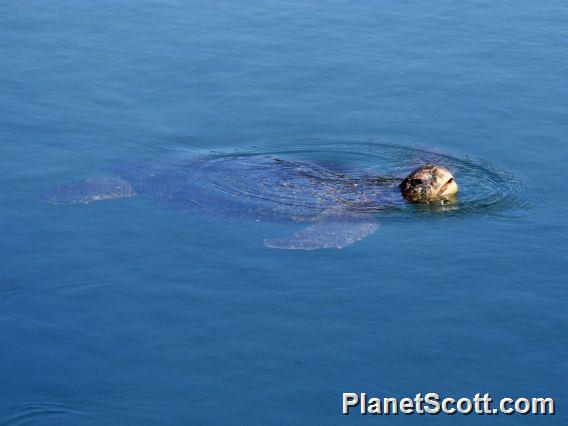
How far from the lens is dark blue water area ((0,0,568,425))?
11.2 m

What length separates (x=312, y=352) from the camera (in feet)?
38.3

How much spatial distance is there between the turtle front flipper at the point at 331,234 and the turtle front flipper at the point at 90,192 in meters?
2.89

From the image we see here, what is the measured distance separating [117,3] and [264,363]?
15555mm

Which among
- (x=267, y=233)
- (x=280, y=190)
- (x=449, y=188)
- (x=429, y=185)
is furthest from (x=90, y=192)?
(x=449, y=188)

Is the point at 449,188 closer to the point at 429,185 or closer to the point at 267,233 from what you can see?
the point at 429,185

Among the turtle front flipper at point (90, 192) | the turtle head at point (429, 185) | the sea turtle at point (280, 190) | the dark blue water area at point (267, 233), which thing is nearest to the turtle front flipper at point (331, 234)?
the sea turtle at point (280, 190)

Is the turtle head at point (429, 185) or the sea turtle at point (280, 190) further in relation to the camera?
the turtle head at point (429, 185)

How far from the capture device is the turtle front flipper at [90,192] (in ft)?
52.0

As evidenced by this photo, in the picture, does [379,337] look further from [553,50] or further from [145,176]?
[553,50]

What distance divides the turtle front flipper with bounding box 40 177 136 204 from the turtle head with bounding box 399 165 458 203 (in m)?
4.14

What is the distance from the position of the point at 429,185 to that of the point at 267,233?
99.8 inches

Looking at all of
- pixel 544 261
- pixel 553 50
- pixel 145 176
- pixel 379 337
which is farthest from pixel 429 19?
pixel 379 337

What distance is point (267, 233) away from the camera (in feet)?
48.4

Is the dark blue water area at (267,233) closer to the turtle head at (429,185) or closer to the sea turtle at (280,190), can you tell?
the sea turtle at (280,190)
